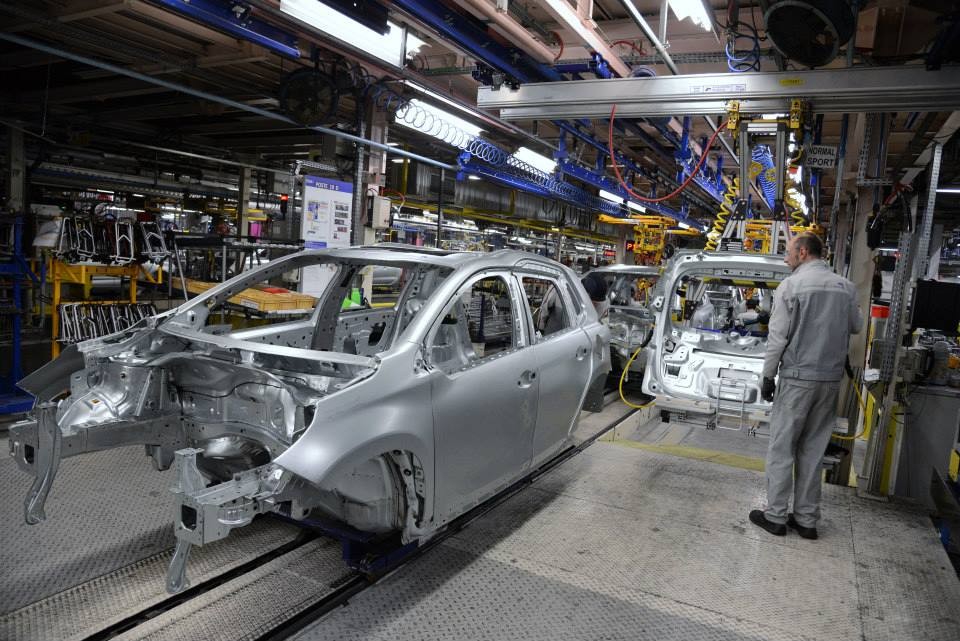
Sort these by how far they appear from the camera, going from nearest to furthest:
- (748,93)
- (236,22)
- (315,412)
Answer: (315,412) → (748,93) → (236,22)

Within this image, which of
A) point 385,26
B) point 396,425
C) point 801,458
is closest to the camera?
point 396,425

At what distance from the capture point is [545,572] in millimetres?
3273

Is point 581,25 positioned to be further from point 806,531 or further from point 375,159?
point 806,531

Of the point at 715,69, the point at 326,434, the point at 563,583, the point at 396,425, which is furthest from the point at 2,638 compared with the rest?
the point at 715,69

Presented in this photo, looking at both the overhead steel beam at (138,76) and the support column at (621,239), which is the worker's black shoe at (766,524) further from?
the support column at (621,239)

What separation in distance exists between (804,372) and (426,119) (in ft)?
14.5

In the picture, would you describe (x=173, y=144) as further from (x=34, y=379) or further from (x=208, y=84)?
(x=34, y=379)

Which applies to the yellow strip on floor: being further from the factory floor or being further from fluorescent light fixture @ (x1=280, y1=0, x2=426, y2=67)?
fluorescent light fixture @ (x1=280, y1=0, x2=426, y2=67)

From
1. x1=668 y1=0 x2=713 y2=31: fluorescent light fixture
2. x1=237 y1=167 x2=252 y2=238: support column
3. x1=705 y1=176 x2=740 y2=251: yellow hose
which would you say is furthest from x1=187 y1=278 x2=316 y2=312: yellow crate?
x1=237 y1=167 x2=252 y2=238: support column

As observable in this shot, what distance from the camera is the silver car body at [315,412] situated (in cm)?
237

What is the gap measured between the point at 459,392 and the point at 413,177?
6.71 metres

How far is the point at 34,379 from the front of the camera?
3.22 meters

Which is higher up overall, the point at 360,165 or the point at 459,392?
the point at 360,165

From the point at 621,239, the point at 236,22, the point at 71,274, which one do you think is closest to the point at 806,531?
the point at 236,22
